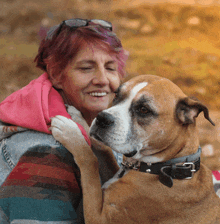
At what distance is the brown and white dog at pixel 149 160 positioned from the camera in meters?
1.54

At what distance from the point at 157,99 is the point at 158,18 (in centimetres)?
289

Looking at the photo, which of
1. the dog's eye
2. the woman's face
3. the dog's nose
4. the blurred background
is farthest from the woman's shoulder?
the blurred background

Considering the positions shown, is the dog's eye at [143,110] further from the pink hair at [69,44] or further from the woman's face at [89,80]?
the pink hair at [69,44]

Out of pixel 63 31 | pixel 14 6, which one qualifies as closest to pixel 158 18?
pixel 14 6

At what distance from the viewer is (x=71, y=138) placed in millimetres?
1612

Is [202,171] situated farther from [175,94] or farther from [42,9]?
[42,9]

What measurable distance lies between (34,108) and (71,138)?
31 cm

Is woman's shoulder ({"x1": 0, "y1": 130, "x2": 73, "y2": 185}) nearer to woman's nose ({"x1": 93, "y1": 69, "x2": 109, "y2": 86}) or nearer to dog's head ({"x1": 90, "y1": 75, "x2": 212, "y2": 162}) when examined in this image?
dog's head ({"x1": 90, "y1": 75, "x2": 212, "y2": 162})

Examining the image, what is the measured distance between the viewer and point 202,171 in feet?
5.63

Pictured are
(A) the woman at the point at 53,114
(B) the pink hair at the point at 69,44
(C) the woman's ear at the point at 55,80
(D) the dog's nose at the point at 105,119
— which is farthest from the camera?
(C) the woman's ear at the point at 55,80

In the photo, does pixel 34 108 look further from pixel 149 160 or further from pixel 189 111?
pixel 189 111

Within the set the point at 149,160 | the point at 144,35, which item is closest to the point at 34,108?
the point at 149,160

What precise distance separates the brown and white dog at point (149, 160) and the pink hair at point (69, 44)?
410 millimetres

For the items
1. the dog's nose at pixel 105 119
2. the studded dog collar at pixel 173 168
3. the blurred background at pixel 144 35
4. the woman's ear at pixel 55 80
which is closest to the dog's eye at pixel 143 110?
the dog's nose at pixel 105 119
